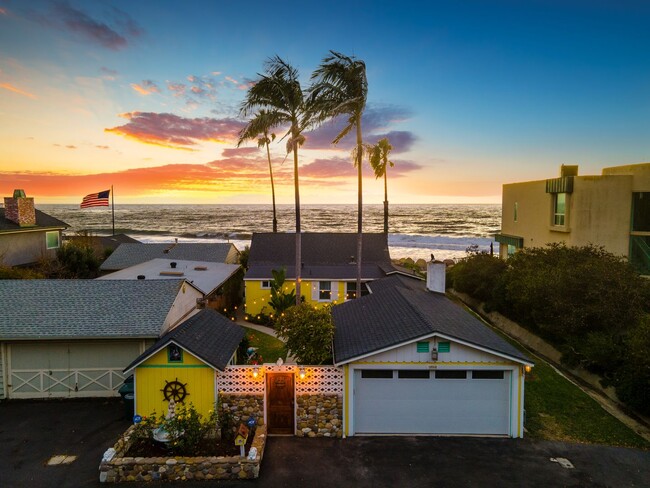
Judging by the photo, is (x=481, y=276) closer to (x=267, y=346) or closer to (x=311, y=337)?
(x=267, y=346)

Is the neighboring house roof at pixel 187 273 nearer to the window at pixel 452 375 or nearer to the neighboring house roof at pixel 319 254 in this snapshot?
the neighboring house roof at pixel 319 254

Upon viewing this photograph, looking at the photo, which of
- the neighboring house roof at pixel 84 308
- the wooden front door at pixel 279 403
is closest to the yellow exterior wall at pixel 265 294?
the neighboring house roof at pixel 84 308

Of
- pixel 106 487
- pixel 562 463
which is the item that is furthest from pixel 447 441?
pixel 106 487

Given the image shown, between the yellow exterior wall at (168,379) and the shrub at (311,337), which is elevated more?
the shrub at (311,337)

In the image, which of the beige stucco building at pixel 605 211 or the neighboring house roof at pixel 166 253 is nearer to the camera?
the beige stucco building at pixel 605 211

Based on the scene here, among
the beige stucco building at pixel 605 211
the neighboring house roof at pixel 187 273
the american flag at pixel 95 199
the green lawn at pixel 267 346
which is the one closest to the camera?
the green lawn at pixel 267 346

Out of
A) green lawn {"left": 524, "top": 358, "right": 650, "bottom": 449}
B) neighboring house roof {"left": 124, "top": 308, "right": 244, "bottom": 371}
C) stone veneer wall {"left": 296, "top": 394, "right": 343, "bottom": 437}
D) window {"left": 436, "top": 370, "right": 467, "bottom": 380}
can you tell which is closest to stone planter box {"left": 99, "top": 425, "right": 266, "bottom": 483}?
stone veneer wall {"left": 296, "top": 394, "right": 343, "bottom": 437}

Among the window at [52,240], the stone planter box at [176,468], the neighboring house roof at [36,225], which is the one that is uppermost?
the neighboring house roof at [36,225]

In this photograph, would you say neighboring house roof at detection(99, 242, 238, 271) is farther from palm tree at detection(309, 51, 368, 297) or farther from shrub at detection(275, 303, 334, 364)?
shrub at detection(275, 303, 334, 364)
